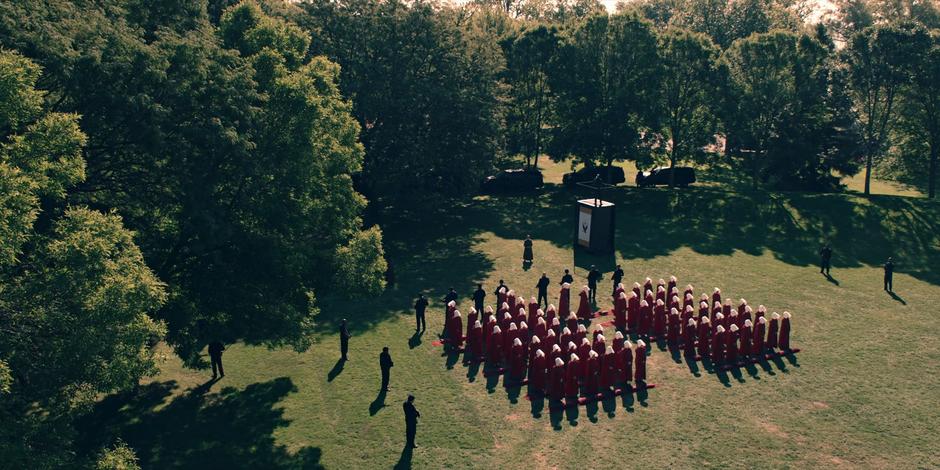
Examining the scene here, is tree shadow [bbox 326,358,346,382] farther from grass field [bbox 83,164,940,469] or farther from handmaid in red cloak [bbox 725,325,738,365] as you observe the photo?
handmaid in red cloak [bbox 725,325,738,365]

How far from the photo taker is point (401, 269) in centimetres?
3125

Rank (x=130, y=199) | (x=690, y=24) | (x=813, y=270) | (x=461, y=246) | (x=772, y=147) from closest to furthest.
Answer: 1. (x=130, y=199)
2. (x=813, y=270)
3. (x=461, y=246)
4. (x=772, y=147)
5. (x=690, y=24)

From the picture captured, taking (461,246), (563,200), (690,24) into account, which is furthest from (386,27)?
(690,24)

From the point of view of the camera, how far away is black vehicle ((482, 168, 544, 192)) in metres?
47.5

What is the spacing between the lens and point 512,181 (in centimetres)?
4778

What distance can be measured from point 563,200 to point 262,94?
29625 millimetres

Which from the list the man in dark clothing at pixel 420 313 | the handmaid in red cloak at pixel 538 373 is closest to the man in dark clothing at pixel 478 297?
the man in dark clothing at pixel 420 313

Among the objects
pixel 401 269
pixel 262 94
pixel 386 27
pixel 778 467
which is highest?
pixel 386 27

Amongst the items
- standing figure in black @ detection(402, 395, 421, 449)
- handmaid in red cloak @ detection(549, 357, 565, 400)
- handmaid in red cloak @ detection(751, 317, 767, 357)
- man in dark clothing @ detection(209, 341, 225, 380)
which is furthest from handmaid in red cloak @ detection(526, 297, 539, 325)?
man in dark clothing @ detection(209, 341, 225, 380)

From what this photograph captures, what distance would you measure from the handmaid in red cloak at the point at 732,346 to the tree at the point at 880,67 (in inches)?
1122

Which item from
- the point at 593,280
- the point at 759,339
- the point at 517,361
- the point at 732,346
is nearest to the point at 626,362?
the point at 517,361

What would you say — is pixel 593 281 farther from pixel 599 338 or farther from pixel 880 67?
pixel 880 67

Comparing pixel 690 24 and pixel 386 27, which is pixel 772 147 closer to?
pixel 386 27

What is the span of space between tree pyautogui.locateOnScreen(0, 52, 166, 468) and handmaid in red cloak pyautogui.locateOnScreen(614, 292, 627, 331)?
15829 millimetres
